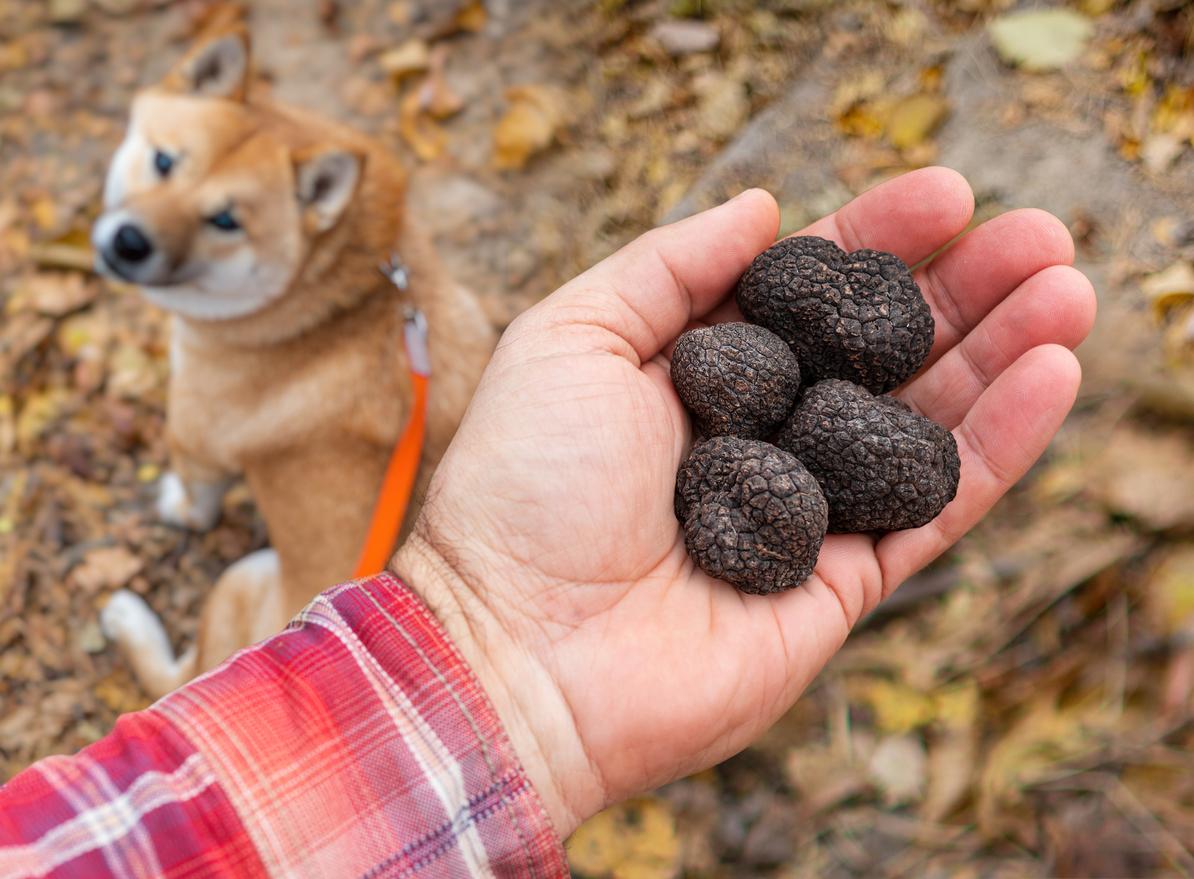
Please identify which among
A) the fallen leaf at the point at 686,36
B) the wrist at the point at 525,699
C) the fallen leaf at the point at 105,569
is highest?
the fallen leaf at the point at 686,36

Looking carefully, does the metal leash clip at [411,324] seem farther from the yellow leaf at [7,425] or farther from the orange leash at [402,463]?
the yellow leaf at [7,425]

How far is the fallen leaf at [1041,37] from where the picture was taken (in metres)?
3.71

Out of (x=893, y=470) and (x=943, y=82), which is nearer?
(x=893, y=470)

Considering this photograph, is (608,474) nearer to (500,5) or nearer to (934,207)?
(934,207)

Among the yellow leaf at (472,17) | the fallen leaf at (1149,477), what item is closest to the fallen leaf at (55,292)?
the yellow leaf at (472,17)

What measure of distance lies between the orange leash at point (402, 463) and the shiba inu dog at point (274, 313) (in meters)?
0.15

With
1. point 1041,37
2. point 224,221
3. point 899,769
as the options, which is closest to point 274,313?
point 224,221

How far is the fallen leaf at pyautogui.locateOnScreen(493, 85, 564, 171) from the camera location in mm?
4906

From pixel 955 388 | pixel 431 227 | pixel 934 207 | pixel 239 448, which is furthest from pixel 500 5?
pixel 955 388

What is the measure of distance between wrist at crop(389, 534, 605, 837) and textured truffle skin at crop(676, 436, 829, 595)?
543mm

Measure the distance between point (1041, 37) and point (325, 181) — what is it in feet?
10.1

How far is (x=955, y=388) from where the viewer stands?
9.00 ft

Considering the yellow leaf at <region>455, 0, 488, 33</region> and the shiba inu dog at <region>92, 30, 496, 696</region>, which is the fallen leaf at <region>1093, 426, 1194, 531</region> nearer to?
the shiba inu dog at <region>92, 30, 496, 696</region>

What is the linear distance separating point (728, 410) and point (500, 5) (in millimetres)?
3959
